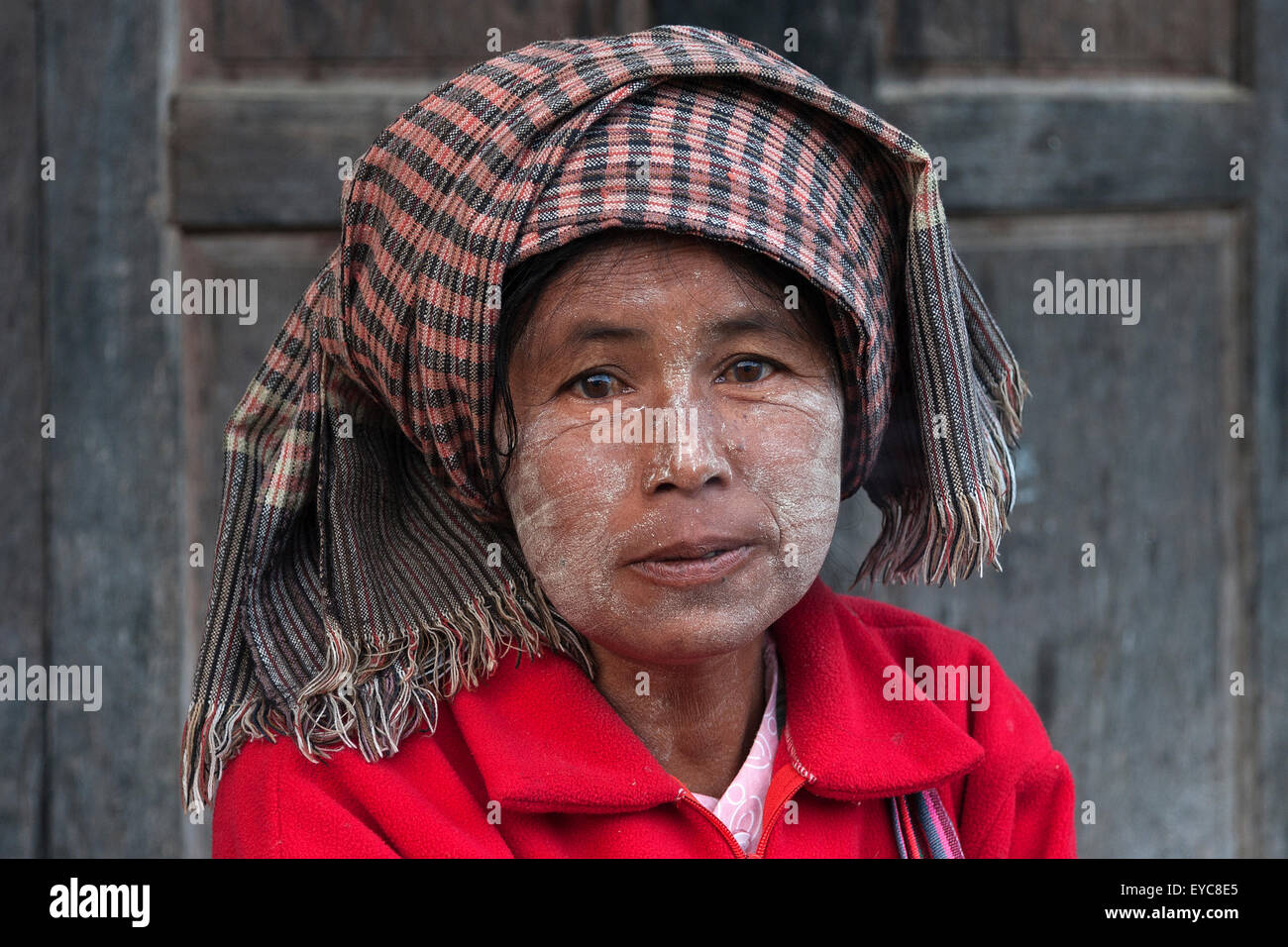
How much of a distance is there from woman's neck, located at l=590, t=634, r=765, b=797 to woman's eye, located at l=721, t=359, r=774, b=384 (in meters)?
0.32

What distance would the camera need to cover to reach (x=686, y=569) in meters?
1.20

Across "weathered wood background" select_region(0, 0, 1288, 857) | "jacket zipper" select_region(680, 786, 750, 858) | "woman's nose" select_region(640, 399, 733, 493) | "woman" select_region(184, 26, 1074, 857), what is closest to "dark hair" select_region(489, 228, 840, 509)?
"woman" select_region(184, 26, 1074, 857)

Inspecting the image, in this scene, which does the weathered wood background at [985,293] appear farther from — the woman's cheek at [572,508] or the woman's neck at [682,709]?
the woman's cheek at [572,508]

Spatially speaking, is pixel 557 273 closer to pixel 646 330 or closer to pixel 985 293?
pixel 646 330

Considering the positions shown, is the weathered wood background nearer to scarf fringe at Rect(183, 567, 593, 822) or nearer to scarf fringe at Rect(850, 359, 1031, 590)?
scarf fringe at Rect(850, 359, 1031, 590)

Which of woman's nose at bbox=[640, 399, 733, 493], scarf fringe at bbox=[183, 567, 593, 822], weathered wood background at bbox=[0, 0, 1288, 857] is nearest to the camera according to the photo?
woman's nose at bbox=[640, 399, 733, 493]

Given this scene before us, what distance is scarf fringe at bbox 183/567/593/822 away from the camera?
129 cm

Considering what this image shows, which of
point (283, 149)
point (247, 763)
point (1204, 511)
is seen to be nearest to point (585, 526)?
point (247, 763)

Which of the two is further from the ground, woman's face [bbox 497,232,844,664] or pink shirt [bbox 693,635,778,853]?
woman's face [bbox 497,232,844,664]

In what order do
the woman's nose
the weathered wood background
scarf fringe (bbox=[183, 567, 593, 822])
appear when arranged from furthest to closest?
the weathered wood background → scarf fringe (bbox=[183, 567, 593, 822]) → the woman's nose

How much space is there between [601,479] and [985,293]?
1.21 m

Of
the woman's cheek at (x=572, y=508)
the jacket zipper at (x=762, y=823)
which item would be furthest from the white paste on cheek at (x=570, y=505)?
the jacket zipper at (x=762, y=823)

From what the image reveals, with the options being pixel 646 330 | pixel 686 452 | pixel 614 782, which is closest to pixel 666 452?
pixel 686 452
